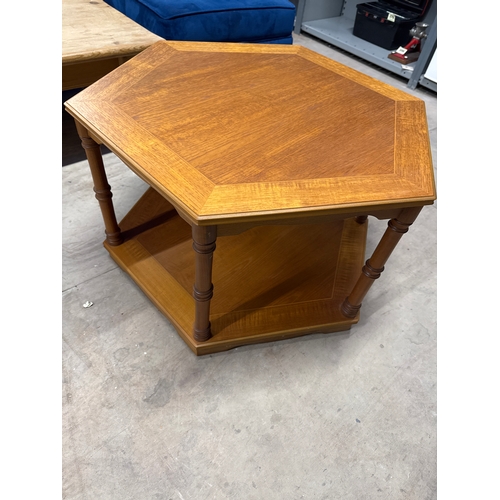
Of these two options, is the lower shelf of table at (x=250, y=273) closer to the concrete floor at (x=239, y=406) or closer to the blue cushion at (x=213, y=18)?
the concrete floor at (x=239, y=406)

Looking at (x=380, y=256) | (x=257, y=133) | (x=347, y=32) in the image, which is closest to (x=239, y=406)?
(x=380, y=256)

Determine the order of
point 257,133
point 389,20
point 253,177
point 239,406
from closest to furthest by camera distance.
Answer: point 253,177, point 257,133, point 239,406, point 389,20

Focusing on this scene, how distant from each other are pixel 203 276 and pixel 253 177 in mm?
246

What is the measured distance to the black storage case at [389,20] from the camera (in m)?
2.39

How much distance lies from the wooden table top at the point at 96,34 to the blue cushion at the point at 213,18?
20 cm

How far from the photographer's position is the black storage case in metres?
2.39

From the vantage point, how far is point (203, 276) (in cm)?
82

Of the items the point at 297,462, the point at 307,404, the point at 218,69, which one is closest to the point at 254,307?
the point at 307,404

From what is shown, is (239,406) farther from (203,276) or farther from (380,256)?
(380,256)

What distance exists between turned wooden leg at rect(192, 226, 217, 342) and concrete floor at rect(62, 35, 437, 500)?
5.0 inches

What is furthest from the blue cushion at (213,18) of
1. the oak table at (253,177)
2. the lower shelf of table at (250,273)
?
the lower shelf of table at (250,273)

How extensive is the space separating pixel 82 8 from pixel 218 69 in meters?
0.88

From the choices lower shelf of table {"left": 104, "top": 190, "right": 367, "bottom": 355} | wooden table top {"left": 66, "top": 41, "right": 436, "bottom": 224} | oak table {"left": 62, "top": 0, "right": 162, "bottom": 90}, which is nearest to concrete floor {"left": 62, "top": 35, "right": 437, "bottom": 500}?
lower shelf of table {"left": 104, "top": 190, "right": 367, "bottom": 355}

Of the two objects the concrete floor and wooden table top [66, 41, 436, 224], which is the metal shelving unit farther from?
the concrete floor
